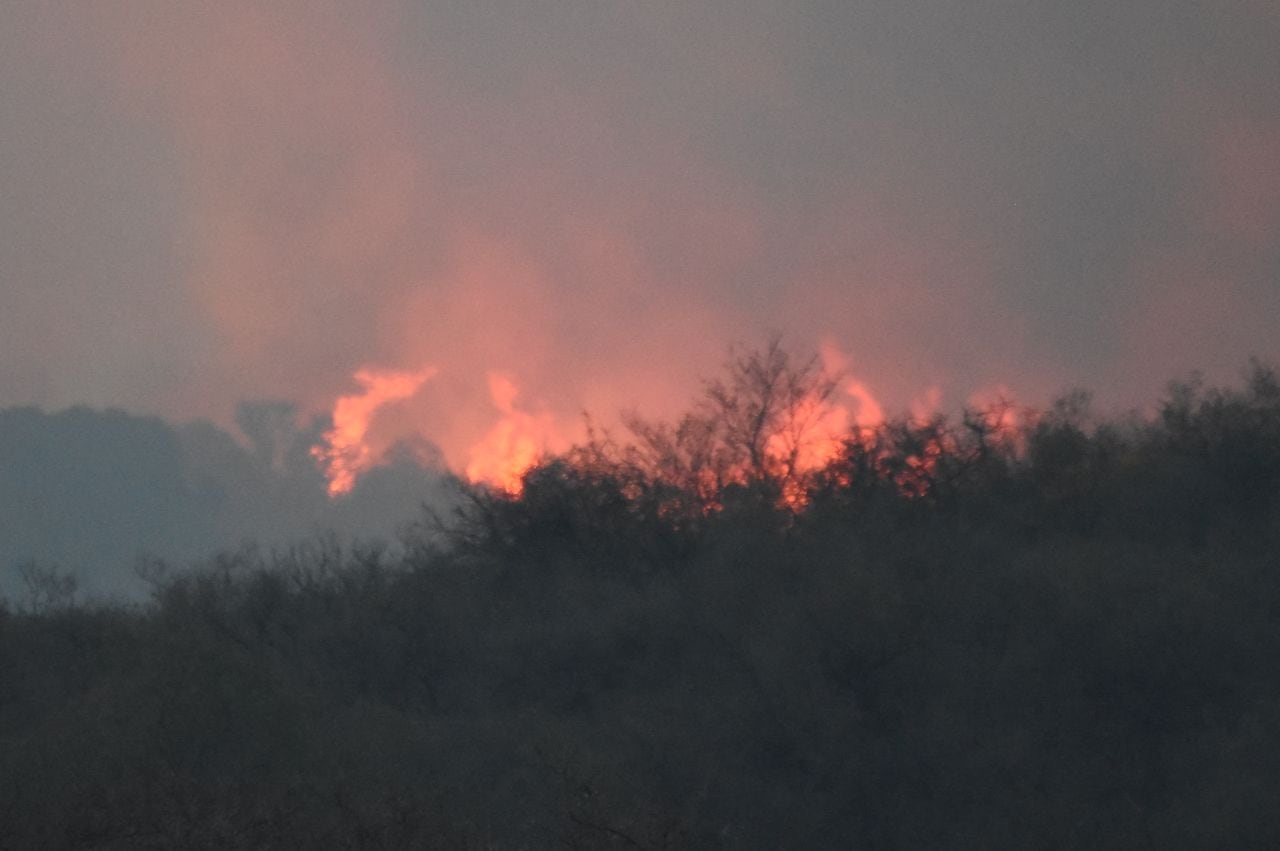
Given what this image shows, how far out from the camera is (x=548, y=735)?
28.5 metres

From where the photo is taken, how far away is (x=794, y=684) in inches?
1009

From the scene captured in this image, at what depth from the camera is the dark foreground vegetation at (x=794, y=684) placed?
20688mm

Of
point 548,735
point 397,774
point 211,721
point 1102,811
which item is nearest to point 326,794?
point 397,774

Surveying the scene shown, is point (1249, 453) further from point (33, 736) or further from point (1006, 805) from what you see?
point (33, 736)

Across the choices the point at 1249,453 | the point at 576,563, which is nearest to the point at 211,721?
the point at 576,563

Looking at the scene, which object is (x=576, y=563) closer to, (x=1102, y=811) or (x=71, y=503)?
(x=1102, y=811)

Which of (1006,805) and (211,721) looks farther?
(211,721)

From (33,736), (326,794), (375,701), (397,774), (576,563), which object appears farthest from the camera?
(576,563)

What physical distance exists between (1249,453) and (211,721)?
20640 mm

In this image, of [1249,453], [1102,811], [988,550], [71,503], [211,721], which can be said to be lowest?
[1102,811]

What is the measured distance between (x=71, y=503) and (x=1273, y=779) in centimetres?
19412

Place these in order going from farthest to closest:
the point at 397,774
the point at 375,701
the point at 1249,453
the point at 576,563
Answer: the point at 576,563 → the point at 375,701 → the point at 1249,453 → the point at 397,774

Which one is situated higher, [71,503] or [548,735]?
[71,503]

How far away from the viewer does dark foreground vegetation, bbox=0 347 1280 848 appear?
20.7m
